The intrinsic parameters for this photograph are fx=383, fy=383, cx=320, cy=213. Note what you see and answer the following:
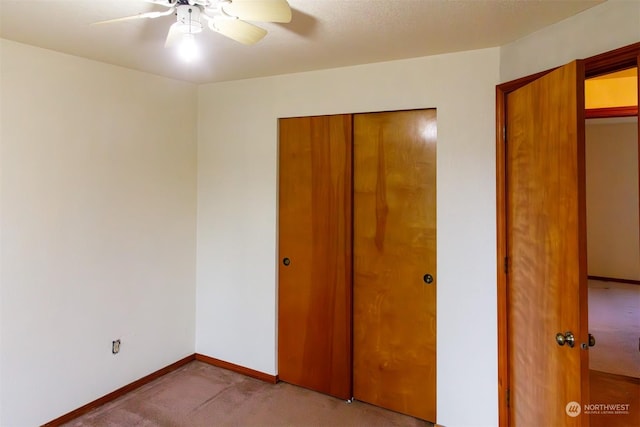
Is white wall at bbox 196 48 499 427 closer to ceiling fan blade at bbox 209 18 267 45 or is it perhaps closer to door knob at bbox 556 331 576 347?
door knob at bbox 556 331 576 347

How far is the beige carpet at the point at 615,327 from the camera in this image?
2994 mm

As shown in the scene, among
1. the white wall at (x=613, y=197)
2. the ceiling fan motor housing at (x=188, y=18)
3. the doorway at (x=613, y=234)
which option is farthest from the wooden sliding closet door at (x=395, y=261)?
the white wall at (x=613, y=197)

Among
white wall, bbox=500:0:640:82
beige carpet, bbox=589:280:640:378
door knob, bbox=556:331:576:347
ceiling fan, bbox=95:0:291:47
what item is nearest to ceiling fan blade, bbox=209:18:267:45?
ceiling fan, bbox=95:0:291:47

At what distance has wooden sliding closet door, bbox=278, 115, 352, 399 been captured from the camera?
9.21 feet

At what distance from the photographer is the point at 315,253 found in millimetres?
2922

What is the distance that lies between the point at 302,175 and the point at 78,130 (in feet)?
5.08

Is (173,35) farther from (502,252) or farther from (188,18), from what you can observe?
(502,252)

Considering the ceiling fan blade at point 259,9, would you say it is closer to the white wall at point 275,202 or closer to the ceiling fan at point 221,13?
the ceiling fan at point 221,13

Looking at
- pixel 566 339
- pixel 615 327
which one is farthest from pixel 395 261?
pixel 615 327

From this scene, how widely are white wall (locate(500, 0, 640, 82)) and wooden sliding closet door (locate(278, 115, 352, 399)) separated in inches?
43.0

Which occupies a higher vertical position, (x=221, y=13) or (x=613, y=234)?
(x=221, y=13)

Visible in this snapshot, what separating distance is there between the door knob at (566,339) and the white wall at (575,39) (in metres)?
1.24

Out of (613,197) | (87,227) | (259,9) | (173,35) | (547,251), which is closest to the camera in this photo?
(259,9)

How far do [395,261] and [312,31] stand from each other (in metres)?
1.53
